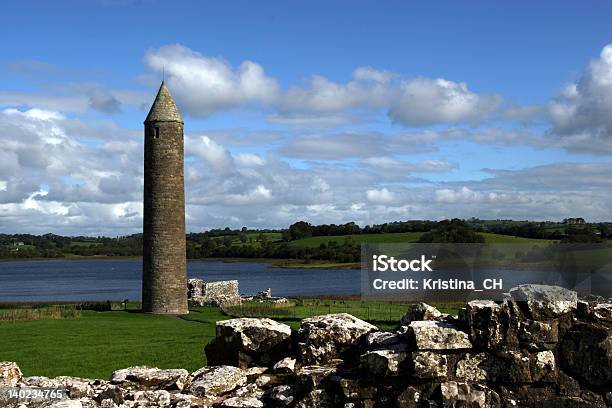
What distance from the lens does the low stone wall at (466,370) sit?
806 cm

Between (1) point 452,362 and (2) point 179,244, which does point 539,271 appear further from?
(2) point 179,244

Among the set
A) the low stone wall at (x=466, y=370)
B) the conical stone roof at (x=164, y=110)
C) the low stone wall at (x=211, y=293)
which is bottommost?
the low stone wall at (x=211, y=293)

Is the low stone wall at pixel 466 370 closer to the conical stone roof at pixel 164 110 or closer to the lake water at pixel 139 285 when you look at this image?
the conical stone roof at pixel 164 110

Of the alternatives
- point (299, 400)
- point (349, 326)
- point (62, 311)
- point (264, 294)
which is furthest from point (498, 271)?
point (264, 294)

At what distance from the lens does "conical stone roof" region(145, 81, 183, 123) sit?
37812 millimetres

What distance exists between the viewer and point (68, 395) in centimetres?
918

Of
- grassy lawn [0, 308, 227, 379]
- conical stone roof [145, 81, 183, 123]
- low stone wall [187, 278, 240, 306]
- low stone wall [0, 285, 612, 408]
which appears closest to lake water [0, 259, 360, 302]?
low stone wall [187, 278, 240, 306]

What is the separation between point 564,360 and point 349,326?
2.78 m

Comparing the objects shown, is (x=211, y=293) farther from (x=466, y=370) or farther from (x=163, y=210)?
(x=466, y=370)

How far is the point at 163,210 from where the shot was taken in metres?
37.9

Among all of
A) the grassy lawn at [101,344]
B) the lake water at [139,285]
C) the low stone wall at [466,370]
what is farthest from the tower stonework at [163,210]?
the low stone wall at [466,370]

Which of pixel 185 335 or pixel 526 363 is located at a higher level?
pixel 526 363

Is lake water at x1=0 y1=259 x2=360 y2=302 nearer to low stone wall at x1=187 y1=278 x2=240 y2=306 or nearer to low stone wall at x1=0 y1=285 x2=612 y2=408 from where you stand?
low stone wall at x1=187 y1=278 x2=240 y2=306

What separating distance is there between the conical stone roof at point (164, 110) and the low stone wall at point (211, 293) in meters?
12.9
